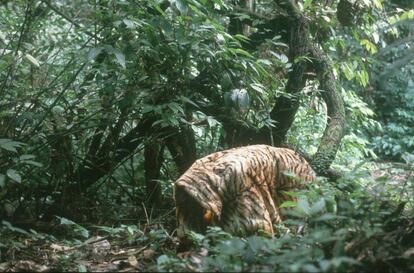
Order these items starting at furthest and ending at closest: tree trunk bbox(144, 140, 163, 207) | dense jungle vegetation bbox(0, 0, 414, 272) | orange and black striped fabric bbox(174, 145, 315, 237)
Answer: tree trunk bbox(144, 140, 163, 207)
orange and black striped fabric bbox(174, 145, 315, 237)
dense jungle vegetation bbox(0, 0, 414, 272)

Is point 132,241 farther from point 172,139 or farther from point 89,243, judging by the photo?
point 172,139

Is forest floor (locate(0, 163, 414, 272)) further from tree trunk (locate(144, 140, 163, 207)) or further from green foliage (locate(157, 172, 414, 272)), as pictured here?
tree trunk (locate(144, 140, 163, 207))

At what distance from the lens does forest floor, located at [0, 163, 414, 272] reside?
12.8 feet

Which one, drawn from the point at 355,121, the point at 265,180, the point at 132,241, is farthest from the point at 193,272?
the point at 355,121

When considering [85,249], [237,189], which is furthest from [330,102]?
[85,249]

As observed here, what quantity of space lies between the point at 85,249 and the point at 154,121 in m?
1.73

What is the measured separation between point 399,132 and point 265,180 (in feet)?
41.2

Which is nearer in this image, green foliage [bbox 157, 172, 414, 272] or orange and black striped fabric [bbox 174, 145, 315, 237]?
green foliage [bbox 157, 172, 414, 272]

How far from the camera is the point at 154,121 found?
5.81 m

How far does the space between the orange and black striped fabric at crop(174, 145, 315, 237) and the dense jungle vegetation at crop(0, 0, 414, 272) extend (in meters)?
0.26

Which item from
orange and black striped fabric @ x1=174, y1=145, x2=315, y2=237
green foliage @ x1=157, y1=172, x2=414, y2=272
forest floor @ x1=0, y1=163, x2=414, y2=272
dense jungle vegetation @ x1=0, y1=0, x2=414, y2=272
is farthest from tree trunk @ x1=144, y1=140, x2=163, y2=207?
green foliage @ x1=157, y1=172, x2=414, y2=272

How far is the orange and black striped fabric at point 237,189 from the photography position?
14.0 ft

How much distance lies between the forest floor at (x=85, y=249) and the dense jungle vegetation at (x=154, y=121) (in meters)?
0.02

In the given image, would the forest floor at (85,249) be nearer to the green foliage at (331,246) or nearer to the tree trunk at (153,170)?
the green foliage at (331,246)
